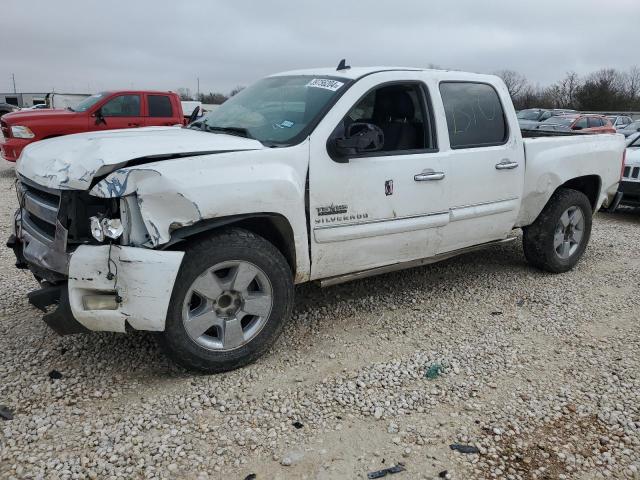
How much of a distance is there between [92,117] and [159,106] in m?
1.49

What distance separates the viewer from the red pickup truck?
9.45 meters

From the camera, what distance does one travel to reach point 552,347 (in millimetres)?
3752

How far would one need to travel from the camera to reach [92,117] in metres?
10.2

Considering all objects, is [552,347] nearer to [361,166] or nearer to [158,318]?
[361,166]

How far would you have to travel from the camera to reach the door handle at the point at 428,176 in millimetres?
3812

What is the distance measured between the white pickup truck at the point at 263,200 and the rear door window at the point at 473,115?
0.01 m

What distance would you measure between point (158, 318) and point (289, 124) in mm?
1520

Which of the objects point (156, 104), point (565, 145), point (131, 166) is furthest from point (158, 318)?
point (156, 104)

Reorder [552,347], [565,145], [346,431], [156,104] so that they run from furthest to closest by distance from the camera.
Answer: [156,104]
[565,145]
[552,347]
[346,431]

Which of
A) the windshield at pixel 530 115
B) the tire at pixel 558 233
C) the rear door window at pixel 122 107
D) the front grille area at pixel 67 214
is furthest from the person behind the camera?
the windshield at pixel 530 115

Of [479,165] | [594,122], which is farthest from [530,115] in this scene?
[479,165]

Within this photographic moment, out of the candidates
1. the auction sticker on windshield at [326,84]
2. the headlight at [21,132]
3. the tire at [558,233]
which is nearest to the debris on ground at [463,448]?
the auction sticker on windshield at [326,84]

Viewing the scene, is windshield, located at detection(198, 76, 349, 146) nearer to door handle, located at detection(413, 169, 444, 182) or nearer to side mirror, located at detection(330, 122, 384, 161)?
side mirror, located at detection(330, 122, 384, 161)

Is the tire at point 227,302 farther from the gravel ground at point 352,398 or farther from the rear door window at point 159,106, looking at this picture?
the rear door window at point 159,106
